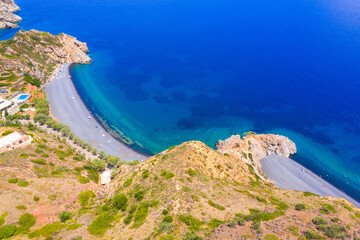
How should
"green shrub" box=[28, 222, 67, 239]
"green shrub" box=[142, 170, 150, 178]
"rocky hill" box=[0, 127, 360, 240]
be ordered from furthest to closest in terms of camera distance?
"green shrub" box=[142, 170, 150, 178], "green shrub" box=[28, 222, 67, 239], "rocky hill" box=[0, 127, 360, 240]

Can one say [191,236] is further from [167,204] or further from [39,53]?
[39,53]

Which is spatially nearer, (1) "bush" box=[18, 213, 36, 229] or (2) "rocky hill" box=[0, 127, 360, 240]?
(2) "rocky hill" box=[0, 127, 360, 240]

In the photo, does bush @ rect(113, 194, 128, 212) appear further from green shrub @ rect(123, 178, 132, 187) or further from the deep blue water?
the deep blue water

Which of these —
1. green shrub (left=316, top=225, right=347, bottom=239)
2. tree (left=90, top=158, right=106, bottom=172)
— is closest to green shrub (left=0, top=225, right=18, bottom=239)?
tree (left=90, top=158, right=106, bottom=172)

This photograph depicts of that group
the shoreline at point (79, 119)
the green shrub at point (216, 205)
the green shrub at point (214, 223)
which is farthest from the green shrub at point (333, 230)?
the shoreline at point (79, 119)

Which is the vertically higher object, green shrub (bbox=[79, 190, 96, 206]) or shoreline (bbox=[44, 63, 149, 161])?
shoreline (bbox=[44, 63, 149, 161])

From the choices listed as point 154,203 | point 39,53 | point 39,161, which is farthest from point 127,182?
point 39,53
